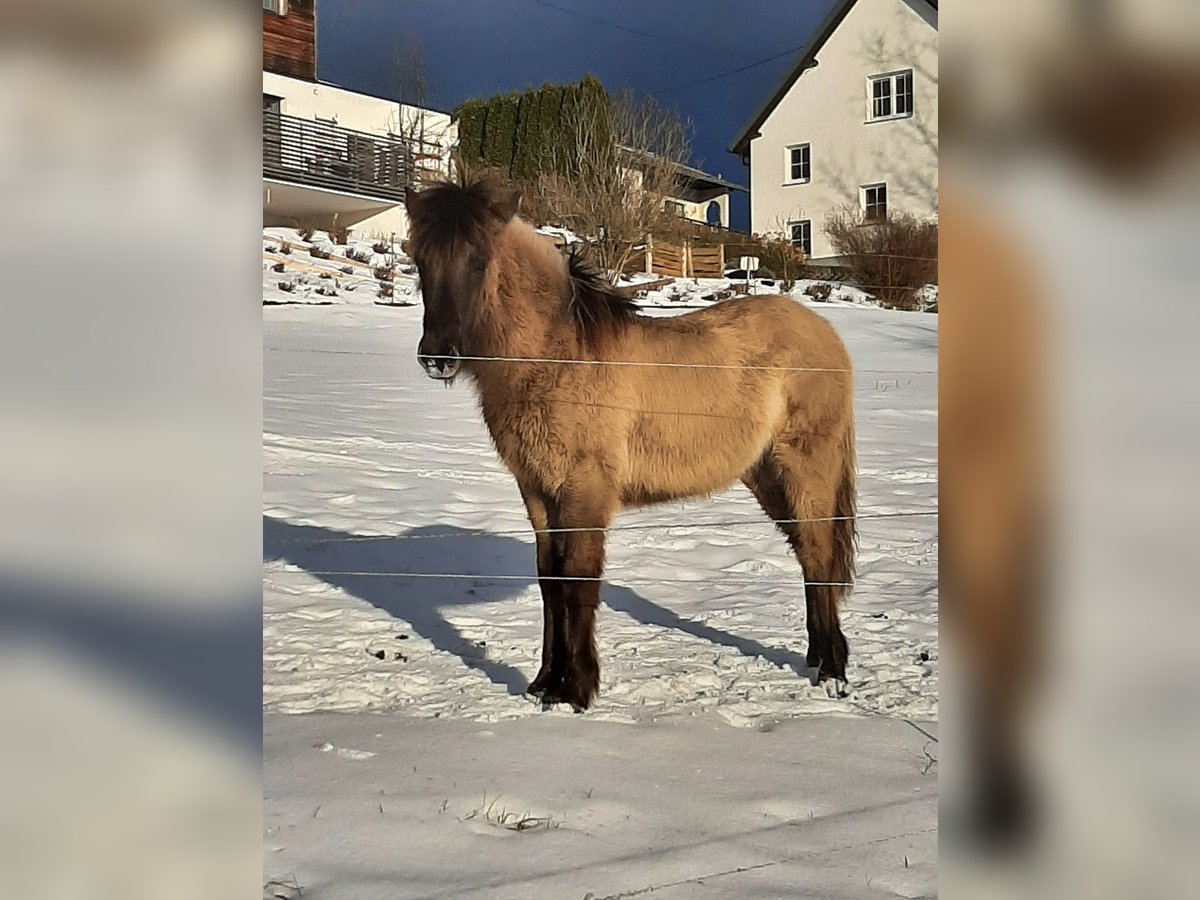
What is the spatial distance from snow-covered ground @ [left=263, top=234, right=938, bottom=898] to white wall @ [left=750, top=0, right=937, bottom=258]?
0.16 m

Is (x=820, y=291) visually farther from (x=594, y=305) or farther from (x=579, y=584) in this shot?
(x=579, y=584)

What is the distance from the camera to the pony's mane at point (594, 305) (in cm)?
144

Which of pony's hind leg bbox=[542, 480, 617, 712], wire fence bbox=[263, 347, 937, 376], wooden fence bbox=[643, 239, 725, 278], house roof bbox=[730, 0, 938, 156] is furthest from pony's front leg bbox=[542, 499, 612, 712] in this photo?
house roof bbox=[730, 0, 938, 156]

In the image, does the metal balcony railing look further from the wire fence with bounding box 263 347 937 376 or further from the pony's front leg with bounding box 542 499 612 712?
the pony's front leg with bounding box 542 499 612 712

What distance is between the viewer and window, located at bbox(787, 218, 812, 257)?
1.50 m

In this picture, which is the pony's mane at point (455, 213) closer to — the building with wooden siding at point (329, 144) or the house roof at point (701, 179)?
the building with wooden siding at point (329, 144)

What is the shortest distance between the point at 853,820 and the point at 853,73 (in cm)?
106

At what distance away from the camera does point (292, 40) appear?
50.5 inches

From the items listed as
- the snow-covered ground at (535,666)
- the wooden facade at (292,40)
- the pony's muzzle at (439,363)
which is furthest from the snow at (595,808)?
the wooden facade at (292,40)

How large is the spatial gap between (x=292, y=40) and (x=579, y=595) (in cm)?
87

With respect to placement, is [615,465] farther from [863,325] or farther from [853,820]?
[853,820]

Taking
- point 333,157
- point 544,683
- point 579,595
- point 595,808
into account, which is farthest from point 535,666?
point 333,157
